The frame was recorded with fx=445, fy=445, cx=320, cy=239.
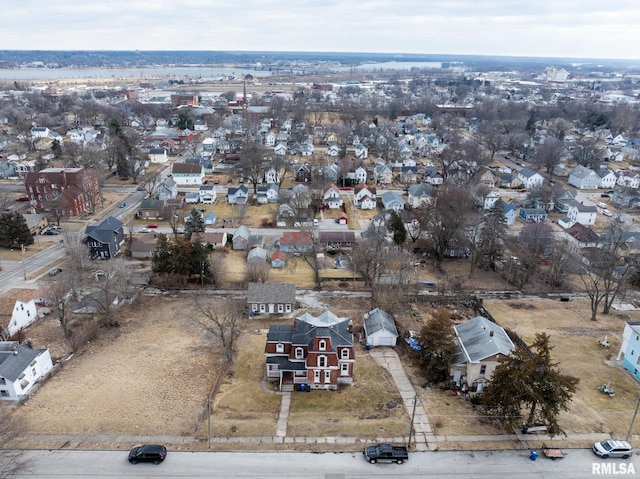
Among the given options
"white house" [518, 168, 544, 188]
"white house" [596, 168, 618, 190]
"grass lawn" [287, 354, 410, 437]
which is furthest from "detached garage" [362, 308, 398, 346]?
"white house" [596, 168, 618, 190]

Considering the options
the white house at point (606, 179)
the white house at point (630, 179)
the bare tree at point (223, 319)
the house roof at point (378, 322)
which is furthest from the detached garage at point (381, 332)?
the white house at point (630, 179)

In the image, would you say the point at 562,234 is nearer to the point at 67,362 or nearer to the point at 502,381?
the point at 502,381


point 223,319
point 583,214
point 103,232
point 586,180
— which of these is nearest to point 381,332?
point 223,319

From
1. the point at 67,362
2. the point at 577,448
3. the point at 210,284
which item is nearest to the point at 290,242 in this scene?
the point at 210,284

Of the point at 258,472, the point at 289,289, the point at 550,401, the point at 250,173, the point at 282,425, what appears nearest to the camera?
the point at 258,472

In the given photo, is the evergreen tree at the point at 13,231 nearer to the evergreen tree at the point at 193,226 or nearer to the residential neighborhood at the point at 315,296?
the residential neighborhood at the point at 315,296

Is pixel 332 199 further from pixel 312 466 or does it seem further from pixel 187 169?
pixel 312 466

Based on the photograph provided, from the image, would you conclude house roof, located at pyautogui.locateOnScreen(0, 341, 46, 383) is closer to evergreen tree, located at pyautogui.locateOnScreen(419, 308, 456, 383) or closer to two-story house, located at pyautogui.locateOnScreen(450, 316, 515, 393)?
evergreen tree, located at pyautogui.locateOnScreen(419, 308, 456, 383)
